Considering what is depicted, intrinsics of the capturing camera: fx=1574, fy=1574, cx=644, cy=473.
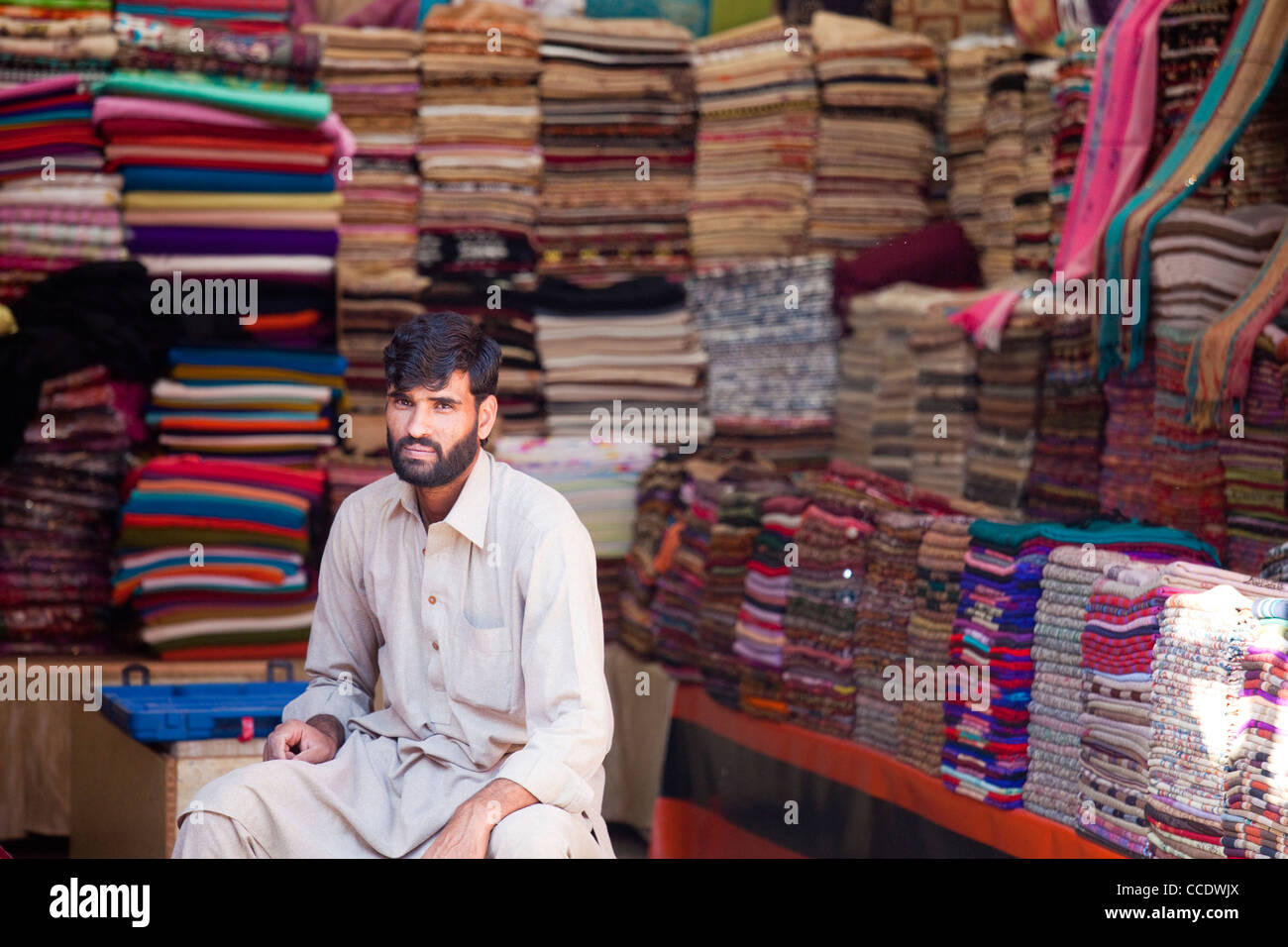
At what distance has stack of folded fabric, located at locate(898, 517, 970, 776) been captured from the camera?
3.85 meters

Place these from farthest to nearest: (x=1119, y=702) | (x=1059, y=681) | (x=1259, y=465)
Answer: (x=1259, y=465), (x=1059, y=681), (x=1119, y=702)

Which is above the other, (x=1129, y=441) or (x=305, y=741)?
(x=1129, y=441)

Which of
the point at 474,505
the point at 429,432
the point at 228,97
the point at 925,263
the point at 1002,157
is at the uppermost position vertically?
the point at 228,97

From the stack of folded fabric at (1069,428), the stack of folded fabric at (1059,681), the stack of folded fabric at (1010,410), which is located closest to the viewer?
the stack of folded fabric at (1059,681)

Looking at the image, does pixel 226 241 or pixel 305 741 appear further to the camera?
pixel 226 241

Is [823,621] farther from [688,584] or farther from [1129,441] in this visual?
[1129,441]

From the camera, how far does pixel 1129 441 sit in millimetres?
4227

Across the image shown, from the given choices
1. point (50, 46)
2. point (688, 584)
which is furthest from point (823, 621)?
point (50, 46)

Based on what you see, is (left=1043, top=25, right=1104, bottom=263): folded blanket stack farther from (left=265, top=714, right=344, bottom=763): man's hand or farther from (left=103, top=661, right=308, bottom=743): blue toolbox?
(left=265, top=714, right=344, bottom=763): man's hand

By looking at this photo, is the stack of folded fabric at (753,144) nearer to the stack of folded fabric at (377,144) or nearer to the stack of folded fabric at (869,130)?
the stack of folded fabric at (869,130)

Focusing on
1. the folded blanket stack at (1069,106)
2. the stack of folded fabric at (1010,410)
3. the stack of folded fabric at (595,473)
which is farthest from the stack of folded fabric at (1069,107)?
the stack of folded fabric at (595,473)

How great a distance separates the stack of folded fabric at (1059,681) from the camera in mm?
3385

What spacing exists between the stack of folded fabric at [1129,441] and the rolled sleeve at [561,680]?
196 cm

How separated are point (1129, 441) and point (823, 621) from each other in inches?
37.6
